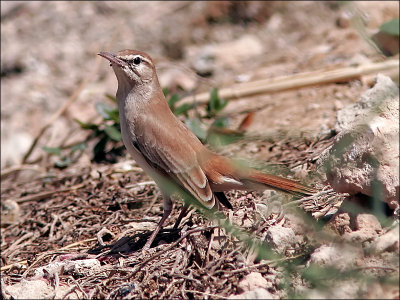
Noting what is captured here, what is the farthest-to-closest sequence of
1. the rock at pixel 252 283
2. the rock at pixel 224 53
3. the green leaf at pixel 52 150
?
the rock at pixel 224 53 < the green leaf at pixel 52 150 < the rock at pixel 252 283

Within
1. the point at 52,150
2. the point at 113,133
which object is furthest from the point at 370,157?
the point at 52,150

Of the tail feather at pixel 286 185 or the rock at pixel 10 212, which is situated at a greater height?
the tail feather at pixel 286 185

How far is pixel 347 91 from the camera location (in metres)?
6.91

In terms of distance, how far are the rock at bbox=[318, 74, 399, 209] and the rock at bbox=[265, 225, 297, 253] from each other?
411 millimetres

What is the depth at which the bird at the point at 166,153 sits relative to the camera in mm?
4465

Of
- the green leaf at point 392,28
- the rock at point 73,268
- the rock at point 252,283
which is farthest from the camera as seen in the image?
the green leaf at point 392,28

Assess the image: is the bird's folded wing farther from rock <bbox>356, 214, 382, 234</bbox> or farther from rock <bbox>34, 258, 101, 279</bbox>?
rock <bbox>356, 214, 382, 234</bbox>

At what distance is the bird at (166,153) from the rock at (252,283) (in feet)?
2.62

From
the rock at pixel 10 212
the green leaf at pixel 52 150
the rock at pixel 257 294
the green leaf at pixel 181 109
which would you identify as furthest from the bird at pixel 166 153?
the green leaf at pixel 52 150

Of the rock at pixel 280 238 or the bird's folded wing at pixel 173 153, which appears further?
the bird's folded wing at pixel 173 153

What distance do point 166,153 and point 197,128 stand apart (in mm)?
1877

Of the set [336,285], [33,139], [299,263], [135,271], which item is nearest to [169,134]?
[135,271]

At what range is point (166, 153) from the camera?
15.3 ft

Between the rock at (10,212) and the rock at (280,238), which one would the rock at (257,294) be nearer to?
the rock at (280,238)
